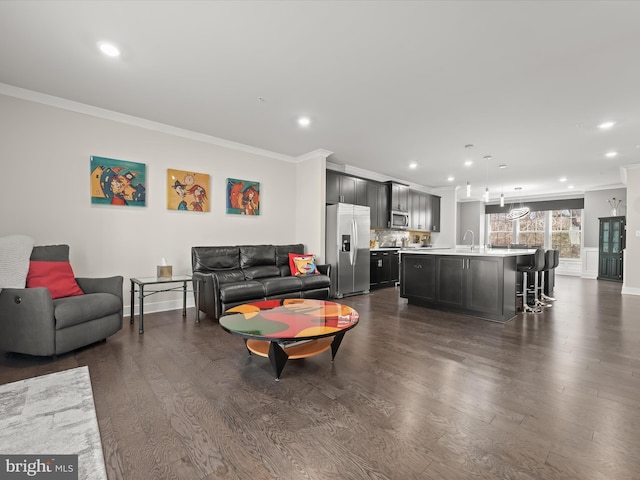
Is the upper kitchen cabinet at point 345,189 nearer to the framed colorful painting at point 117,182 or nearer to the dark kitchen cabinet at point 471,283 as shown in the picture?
the dark kitchen cabinet at point 471,283

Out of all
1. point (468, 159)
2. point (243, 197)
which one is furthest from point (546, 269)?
point (243, 197)

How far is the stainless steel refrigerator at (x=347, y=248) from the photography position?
18.4 ft

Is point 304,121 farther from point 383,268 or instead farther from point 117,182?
point 383,268

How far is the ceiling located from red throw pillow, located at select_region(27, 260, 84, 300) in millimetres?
1930

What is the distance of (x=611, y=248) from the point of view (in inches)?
322

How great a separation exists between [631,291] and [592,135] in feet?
13.1

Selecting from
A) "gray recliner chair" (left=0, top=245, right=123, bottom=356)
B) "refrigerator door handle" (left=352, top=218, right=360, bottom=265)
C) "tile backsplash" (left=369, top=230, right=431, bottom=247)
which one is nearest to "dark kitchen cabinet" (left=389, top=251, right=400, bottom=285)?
"tile backsplash" (left=369, top=230, right=431, bottom=247)

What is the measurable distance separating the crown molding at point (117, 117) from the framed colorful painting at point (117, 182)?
0.55 meters

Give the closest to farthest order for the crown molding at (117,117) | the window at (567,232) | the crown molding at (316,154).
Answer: the crown molding at (117,117) < the crown molding at (316,154) < the window at (567,232)

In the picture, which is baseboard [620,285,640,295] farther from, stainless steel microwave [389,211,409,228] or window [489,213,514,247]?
stainless steel microwave [389,211,409,228]

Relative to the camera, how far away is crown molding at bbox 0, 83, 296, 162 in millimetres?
3379

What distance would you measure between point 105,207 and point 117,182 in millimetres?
361

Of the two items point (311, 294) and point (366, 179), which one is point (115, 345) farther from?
point (366, 179)

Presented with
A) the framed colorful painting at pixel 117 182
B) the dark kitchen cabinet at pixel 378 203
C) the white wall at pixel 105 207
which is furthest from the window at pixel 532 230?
the framed colorful painting at pixel 117 182
